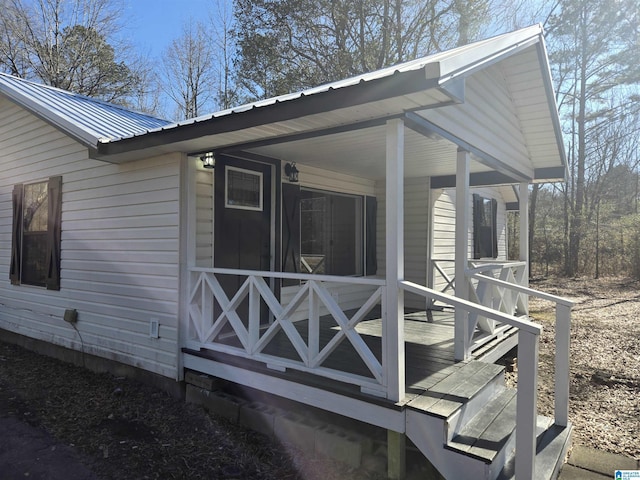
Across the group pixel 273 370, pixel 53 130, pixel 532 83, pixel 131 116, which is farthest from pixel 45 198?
pixel 532 83

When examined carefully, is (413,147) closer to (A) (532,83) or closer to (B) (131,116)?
(A) (532,83)

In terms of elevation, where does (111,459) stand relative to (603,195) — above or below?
below

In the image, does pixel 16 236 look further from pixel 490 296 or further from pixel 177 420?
pixel 490 296

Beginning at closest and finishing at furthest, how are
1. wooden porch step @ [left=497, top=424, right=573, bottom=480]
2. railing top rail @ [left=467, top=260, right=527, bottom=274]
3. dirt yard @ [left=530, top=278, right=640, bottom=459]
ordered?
1. wooden porch step @ [left=497, top=424, right=573, bottom=480]
2. dirt yard @ [left=530, top=278, right=640, bottom=459]
3. railing top rail @ [left=467, top=260, right=527, bottom=274]

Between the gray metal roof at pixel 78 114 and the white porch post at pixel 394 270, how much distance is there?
10.3 ft

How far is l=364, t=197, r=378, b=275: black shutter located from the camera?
6.79m

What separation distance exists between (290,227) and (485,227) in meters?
5.69

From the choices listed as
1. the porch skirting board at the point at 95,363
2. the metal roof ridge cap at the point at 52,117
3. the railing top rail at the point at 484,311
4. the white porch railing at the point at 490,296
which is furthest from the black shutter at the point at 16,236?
the white porch railing at the point at 490,296

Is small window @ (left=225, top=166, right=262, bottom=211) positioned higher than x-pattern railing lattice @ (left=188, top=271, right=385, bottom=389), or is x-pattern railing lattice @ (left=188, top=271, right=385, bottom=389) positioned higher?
small window @ (left=225, top=166, right=262, bottom=211)

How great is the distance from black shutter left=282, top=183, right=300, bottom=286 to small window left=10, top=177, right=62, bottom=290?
293cm

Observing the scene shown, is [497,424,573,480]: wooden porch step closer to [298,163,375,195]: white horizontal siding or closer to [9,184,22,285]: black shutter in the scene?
[298,163,375,195]: white horizontal siding

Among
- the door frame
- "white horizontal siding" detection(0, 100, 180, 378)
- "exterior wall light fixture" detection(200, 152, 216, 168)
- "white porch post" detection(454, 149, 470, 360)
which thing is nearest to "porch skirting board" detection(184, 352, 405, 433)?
"white horizontal siding" detection(0, 100, 180, 378)

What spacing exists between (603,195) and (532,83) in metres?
18.7

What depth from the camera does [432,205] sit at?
275 inches
